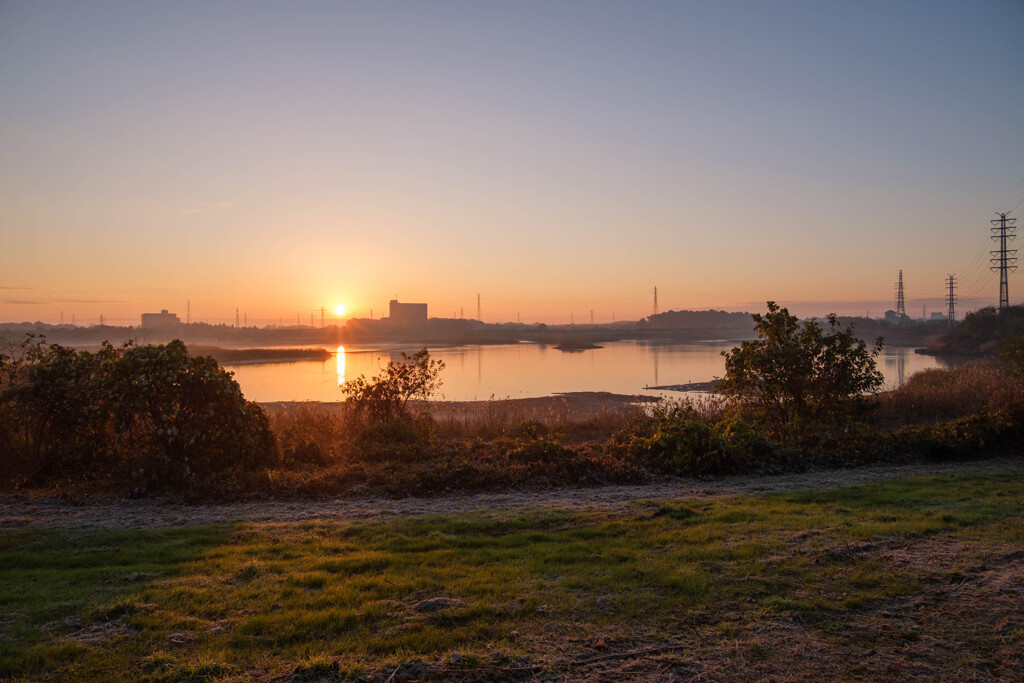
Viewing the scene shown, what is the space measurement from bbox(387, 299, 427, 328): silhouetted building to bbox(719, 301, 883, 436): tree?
139 metres

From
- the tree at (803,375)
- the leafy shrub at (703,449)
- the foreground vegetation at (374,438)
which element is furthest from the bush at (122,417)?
the tree at (803,375)

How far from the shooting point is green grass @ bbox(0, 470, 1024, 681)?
4.16 m

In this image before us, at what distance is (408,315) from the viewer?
497 feet

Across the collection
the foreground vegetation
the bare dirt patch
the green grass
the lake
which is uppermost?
the foreground vegetation

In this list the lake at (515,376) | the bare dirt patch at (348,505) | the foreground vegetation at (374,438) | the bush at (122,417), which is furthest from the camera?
the lake at (515,376)

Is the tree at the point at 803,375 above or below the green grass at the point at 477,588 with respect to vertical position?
above

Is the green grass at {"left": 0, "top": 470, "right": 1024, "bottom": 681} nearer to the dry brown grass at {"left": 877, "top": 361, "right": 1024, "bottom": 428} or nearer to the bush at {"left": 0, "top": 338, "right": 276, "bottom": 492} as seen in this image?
the bush at {"left": 0, "top": 338, "right": 276, "bottom": 492}

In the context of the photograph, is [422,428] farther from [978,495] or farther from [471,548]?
[978,495]

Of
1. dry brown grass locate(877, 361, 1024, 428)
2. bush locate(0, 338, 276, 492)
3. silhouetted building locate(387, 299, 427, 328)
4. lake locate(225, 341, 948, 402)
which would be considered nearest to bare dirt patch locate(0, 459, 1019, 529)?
bush locate(0, 338, 276, 492)

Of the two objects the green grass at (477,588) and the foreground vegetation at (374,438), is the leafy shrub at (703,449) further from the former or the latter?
the green grass at (477,588)

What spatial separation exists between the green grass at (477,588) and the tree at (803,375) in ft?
16.0

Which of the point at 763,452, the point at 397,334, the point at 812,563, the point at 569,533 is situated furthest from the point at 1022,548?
the point at 397,334

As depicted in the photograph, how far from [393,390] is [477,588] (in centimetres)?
968

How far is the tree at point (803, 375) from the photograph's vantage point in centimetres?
1244
